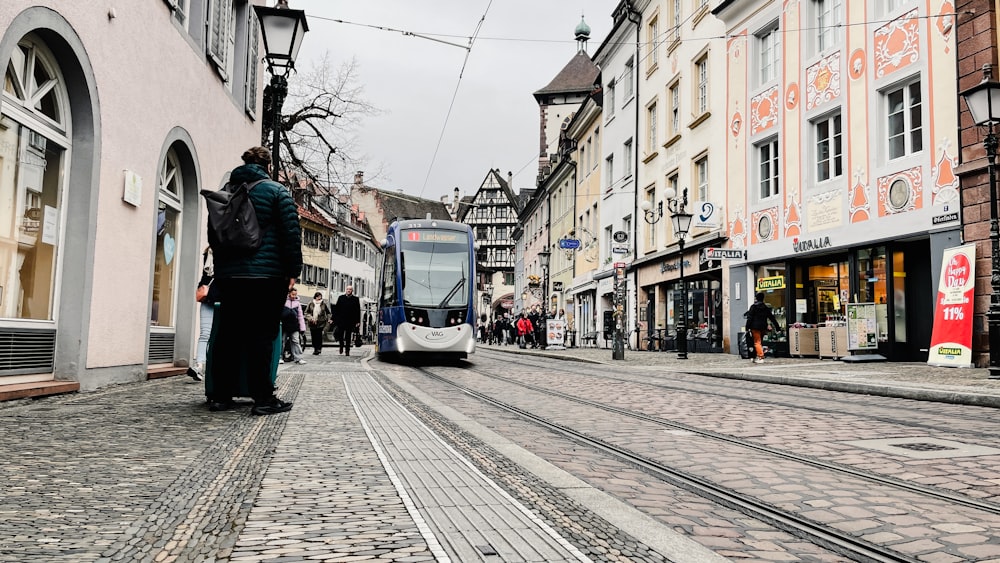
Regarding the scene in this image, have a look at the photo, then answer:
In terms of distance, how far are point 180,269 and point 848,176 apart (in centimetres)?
1372

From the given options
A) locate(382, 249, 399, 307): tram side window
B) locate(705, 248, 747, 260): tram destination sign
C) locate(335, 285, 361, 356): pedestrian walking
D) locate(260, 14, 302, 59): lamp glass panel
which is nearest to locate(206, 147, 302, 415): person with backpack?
locate(260, 14, 302, 59): lamp glass panel

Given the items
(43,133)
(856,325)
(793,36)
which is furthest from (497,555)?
(793,36)

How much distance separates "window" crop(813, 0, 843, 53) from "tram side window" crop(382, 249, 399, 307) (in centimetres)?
1116

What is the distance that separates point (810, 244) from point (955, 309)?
5.27m

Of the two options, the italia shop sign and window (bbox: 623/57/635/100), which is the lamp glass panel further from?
window (bbox: 623/57/635/100)

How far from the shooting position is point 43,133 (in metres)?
7.94

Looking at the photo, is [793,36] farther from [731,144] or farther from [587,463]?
[587,463]

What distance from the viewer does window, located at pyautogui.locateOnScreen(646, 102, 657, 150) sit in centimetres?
2934

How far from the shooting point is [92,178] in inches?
335

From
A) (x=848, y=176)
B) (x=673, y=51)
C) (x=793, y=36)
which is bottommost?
(x=848, y=176)

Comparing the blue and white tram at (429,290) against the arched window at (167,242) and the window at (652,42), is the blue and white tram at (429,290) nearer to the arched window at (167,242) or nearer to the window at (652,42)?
the arched window at (167,242)

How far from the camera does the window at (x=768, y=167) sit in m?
20.5

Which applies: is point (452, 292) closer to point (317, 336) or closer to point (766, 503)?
point (317, 336)

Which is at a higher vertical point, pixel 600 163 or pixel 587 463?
pixel 600 163
